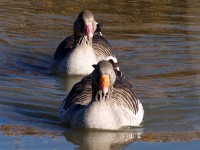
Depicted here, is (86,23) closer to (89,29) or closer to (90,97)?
(89,29)

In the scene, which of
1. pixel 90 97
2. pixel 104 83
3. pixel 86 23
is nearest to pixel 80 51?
pixel 86 23

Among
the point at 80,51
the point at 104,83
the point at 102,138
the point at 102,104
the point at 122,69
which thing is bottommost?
the point at 122,69

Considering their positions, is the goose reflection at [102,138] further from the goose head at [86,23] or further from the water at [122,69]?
the goose head at [86,23]

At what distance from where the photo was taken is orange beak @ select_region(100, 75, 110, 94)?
11.1 metres

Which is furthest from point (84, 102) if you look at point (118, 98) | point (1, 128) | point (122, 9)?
point (122, 9)

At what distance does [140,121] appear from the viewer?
39.7 feet

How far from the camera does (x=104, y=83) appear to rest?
11.2 meters

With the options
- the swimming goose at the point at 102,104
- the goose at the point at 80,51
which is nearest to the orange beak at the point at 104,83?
the swimming goose at the point at 102,104

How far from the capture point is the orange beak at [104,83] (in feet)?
36.5

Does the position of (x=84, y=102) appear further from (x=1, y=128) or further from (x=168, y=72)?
(x=168, y=72)

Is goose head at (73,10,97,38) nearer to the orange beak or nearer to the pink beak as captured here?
the pink beak

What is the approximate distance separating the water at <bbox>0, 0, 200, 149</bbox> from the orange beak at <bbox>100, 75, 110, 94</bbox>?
686 millimetres

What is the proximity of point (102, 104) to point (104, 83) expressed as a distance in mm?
A: 397

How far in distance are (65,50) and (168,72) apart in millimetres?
2276
